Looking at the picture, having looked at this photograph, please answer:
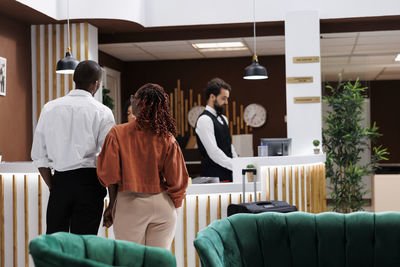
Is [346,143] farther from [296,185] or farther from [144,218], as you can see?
[144,218]

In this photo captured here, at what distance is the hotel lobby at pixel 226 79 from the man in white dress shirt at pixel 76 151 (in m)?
0.68

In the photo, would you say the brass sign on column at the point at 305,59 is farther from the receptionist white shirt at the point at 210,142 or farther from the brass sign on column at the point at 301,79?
the receptionist white shirt at the point at 210,142

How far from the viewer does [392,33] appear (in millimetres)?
8273

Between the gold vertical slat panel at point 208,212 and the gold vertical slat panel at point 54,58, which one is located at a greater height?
the gold vertical slat panel at point 54,58

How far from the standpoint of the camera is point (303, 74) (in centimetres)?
743

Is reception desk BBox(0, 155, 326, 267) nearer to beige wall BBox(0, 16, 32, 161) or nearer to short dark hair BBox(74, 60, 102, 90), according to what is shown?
short dark hair BBox(74, 60, 102, 90)

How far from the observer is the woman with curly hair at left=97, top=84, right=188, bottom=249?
305cm

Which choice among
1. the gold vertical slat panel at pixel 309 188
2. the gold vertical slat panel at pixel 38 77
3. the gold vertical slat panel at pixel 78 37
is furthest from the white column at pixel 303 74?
the gold vertical slat panel at pixel 38 77

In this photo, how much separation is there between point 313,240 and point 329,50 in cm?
739

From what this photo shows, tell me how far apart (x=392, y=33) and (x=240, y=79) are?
10.8ft

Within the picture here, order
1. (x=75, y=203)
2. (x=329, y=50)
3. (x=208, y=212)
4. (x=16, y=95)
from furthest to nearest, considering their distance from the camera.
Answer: (x=329, y=50), (x=16, y=95), (x=208, y=212), (x=75, y=203)

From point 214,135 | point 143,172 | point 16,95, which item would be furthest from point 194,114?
point 143,172

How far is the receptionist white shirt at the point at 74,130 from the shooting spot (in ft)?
10.7

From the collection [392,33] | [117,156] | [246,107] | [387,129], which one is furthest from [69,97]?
[387,129]
